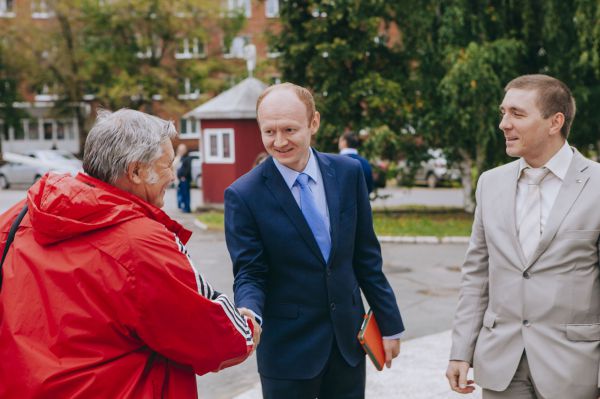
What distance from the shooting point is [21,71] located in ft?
144

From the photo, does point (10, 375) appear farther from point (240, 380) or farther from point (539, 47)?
point (539, 47)

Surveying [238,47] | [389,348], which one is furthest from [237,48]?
[389,348]

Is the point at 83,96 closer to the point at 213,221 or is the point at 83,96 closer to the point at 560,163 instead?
the point at 213,221

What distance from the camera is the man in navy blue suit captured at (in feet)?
10.9

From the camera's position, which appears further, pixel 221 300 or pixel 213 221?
pixel 213 221

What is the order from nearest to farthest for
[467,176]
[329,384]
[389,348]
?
[329,384], [389,348], [467,176]

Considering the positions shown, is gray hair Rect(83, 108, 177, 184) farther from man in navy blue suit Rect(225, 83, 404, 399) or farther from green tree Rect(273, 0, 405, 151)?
green tree Rect(273, 0, 405, 151)

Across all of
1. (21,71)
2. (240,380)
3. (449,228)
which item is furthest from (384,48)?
(21,71)

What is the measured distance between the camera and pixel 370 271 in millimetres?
3564

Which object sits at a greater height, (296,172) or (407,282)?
(296,172)

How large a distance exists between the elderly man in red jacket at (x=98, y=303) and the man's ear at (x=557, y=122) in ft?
5.07

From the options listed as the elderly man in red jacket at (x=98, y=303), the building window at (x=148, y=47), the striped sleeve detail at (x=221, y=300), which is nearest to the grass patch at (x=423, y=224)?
the striped sleeve detail at (x=221, y=300)

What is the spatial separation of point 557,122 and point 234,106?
19.8 metres

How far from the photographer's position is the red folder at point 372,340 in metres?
3.39
